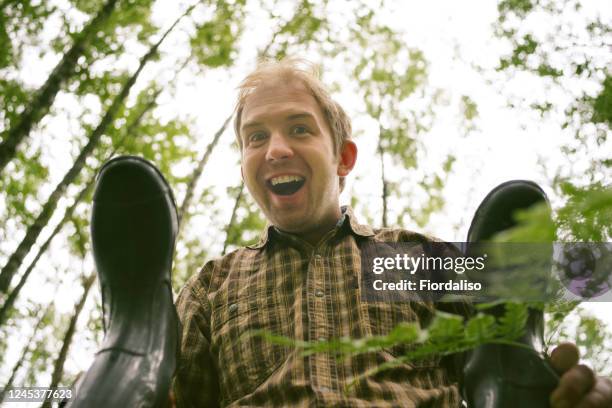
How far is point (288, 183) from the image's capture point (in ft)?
6.83

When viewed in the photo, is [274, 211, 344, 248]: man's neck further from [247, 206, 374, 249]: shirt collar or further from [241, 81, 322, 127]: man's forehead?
[241, 81, 322, 127]: man's forehead

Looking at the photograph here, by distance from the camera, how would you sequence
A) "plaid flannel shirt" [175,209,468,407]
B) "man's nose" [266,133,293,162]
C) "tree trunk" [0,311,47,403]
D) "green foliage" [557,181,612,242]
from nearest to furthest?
"green foliage" [557,181,612,242], "plaid flannel shirt" [175,209,468,407], "man's nose" [266,133,293,162], "tree trunk" [0,311,47,403]

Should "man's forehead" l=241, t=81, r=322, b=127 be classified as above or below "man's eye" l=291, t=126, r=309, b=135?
above

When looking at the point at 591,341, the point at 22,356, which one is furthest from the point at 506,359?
the point at 22,356

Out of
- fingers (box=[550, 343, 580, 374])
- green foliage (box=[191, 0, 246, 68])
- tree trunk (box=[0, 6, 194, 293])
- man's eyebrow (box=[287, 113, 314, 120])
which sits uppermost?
green foliage (box=[191, 0, 246, 68])

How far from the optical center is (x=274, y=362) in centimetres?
165

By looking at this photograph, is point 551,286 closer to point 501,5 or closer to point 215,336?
point 215,336

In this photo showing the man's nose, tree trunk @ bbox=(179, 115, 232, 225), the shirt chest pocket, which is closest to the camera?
the shirt chest pocket

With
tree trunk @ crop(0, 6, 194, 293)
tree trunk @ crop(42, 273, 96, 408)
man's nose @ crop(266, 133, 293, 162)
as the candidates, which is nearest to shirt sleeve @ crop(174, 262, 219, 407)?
man's nose @ crop(266, 133, 293, 162)

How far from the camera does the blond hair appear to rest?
2.24m

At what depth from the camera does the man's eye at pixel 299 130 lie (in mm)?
2127

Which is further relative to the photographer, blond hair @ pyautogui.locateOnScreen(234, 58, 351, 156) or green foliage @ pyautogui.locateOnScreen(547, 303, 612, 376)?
blond hair @ pyautogui.locateOnScreen(234, 58, 351, 156)

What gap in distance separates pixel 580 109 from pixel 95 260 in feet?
6.72

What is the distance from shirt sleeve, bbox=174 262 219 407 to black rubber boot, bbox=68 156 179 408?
25 cm
